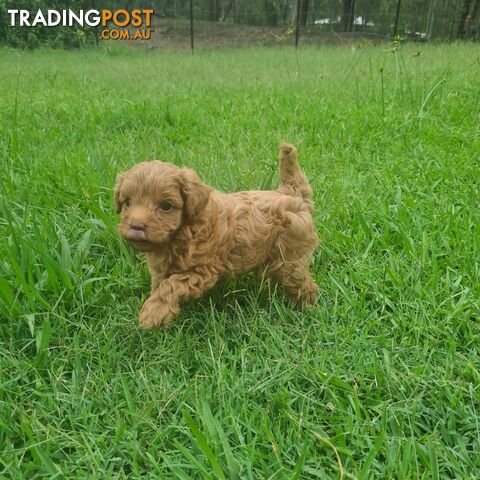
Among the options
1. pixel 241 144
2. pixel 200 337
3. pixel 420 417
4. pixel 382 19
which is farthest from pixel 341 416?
pixel 382 19

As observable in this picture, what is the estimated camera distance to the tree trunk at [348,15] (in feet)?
53.7

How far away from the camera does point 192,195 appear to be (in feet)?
6.64

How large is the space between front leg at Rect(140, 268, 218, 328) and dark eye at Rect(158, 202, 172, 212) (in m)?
0.30

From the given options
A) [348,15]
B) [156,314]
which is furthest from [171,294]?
[348,15]

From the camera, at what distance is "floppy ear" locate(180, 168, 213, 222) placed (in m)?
2.02

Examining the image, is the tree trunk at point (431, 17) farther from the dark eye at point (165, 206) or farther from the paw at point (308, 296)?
the dark eye at point (165, 206)

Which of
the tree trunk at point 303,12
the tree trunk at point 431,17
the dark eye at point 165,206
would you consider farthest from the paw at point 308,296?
the tree trunk at point 303,12

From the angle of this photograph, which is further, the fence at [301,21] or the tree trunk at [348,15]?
the tree trunk at [348,15]

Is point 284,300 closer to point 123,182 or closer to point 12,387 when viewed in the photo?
point 123,182

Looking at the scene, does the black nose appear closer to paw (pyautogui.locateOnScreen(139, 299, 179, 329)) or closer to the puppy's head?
the puppy's head

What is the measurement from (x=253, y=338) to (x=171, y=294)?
1.37 feet

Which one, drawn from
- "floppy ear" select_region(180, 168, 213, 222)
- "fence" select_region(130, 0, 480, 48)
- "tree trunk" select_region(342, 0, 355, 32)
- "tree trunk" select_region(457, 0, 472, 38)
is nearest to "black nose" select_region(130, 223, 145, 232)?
"floppy ear" select_region(180, 168, 213, 222)

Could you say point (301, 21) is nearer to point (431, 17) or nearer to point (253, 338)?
point (431, 17)

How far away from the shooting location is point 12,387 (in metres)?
1.95
